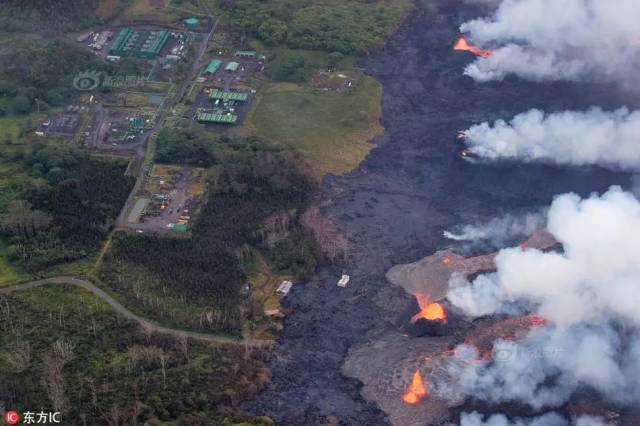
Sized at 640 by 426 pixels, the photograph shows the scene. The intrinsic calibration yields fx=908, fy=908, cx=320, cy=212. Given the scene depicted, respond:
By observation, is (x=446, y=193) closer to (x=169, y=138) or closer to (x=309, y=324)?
(x=309, y=324)

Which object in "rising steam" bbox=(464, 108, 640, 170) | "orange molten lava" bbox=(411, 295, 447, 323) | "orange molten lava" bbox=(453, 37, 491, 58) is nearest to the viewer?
"orange molten lava" bbox=(411, 295, 447, 323)

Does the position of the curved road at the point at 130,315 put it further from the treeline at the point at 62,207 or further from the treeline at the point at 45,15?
the treeline at the point at 45,15

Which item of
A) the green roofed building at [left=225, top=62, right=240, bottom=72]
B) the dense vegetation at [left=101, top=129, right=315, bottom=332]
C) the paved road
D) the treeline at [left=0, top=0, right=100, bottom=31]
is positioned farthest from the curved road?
the treeline at [left=0, top=0, right=100, bottom=31]

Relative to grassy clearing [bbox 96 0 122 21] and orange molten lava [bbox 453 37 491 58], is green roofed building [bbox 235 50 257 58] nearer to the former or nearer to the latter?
grassy clearing [bbox 96 0 122 21]

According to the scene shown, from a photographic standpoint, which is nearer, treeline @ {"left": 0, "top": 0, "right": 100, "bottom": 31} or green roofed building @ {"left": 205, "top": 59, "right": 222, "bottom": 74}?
green roofed building @ {"left": 205, "top": 59, "right": 222, "bottom": 74}

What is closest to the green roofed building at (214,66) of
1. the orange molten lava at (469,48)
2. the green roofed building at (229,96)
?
the green roofed building at (229,96)
